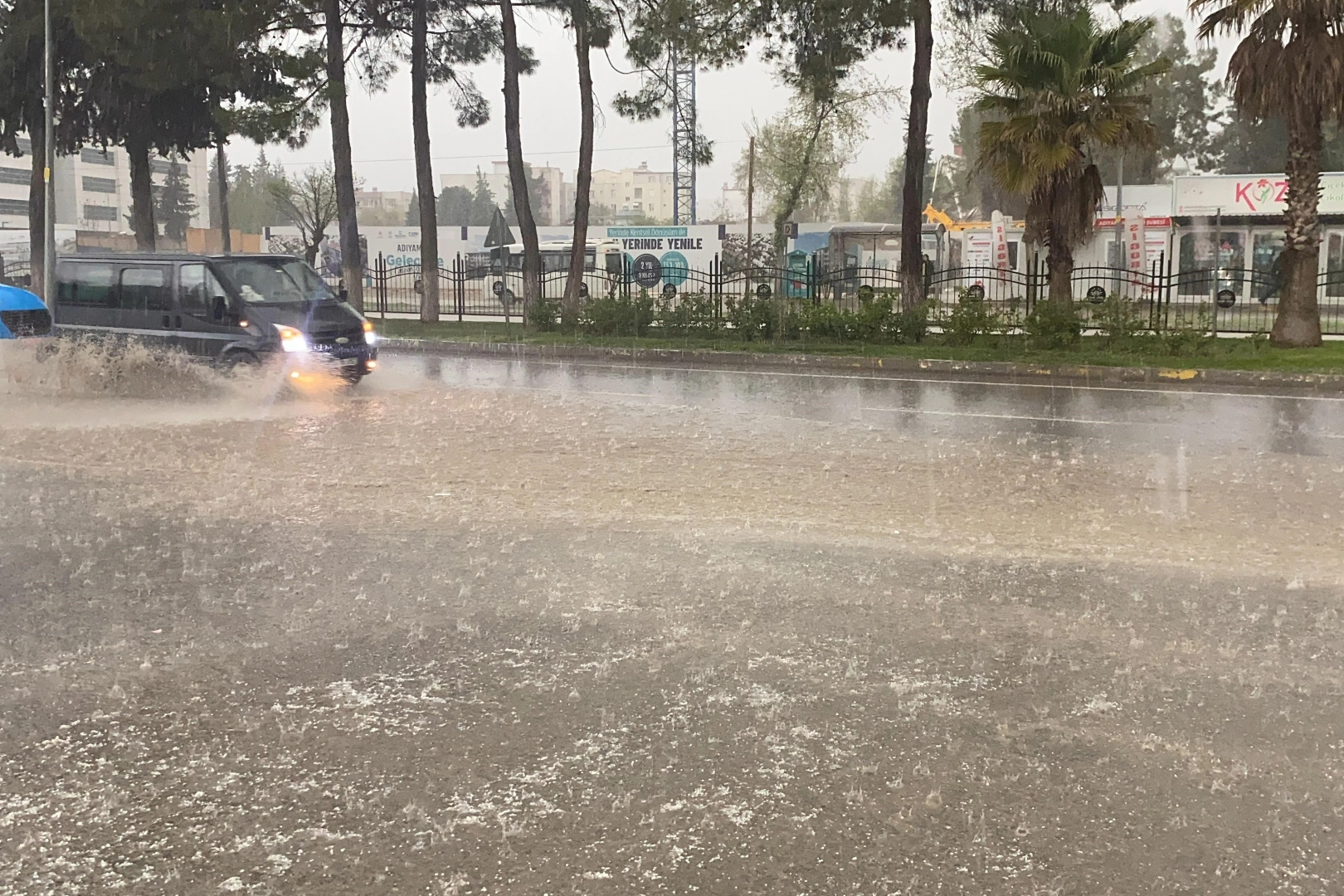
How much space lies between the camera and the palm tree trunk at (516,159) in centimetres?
2762

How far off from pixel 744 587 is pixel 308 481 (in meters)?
4.16

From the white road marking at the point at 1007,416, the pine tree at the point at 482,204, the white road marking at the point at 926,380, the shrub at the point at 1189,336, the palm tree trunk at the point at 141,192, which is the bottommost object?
the white road marking at the point at 1007,416

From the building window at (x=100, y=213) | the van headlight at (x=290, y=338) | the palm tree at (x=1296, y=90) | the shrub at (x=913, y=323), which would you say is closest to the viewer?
the van headlight at (x=290, y=338)

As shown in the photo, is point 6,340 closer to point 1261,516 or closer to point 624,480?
point 624,480

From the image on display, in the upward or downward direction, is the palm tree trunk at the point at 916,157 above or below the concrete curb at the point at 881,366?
above

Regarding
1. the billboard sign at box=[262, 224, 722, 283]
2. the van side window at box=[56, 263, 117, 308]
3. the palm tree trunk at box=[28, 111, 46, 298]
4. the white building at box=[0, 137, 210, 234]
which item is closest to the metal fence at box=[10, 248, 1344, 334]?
the palm tree trunk at box=[28, 111, 46, 298]

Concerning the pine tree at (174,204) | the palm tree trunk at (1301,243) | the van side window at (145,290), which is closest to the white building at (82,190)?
the pine tree at (174,204)

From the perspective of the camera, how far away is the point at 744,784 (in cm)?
389

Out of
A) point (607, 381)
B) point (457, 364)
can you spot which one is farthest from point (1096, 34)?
point (457, 364)

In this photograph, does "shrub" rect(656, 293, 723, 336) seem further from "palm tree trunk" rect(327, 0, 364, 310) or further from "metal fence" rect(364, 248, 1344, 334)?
"palm tree trunk" rect(327, 0, 364, 310)

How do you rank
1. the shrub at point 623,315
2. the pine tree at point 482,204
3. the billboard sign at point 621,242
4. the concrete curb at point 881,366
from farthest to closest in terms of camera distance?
the pine tree at point 482,204
the billboard sign at point 621,242
the shrub at point 623,315
the concrete curb at point 881,366

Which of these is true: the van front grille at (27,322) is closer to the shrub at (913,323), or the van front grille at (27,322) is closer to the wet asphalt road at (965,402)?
the wet asphalt road at (965,402)

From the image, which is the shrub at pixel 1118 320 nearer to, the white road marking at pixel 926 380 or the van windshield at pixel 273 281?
the white road marking at pixel 926 380

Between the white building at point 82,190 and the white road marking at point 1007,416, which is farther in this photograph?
the white building at point 82,190
